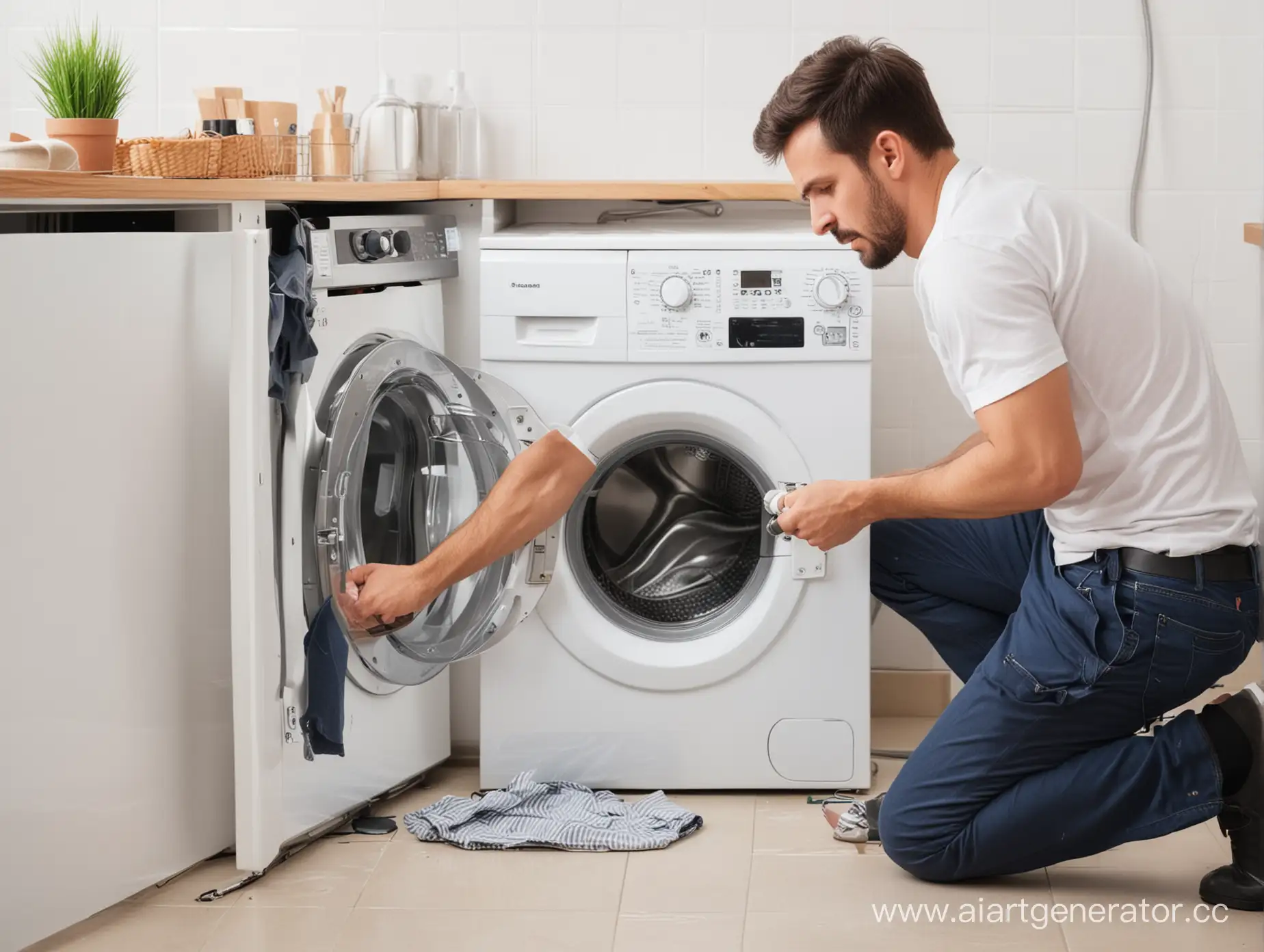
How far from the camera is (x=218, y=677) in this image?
206cm

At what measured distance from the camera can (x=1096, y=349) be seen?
1788mm

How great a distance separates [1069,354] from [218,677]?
127 centimetres

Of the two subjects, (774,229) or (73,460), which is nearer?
(73,460)

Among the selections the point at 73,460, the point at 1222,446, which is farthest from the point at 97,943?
the point at 1222,446

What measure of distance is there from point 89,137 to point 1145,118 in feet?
6.37

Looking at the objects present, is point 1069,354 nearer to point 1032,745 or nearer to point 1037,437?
point 1037,437

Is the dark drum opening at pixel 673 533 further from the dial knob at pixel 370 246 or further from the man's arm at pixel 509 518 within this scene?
the dial knob at pixel 370 246

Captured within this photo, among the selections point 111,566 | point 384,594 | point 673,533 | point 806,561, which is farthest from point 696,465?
point 111,566

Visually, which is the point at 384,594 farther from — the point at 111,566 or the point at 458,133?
the point at 458,133

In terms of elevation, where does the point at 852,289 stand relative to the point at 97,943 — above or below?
above

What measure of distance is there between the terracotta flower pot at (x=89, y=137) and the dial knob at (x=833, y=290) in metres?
1.12

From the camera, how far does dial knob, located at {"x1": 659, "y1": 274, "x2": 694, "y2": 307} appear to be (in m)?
2.31

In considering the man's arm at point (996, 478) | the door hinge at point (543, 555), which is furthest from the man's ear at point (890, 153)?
the door hinge at point (543, 555)

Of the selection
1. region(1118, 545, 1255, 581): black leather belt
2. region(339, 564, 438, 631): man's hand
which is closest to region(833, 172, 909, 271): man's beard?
region(1118, 545, 1255, 581): black leather belt
